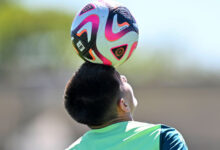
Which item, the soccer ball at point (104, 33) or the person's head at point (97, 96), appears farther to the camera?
the soccer ball at point (104, 33)

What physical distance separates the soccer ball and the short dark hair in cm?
23

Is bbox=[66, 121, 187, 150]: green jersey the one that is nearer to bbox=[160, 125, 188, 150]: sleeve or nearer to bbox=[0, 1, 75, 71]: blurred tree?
bbox=[160, 125, 188, 150]: sleeve

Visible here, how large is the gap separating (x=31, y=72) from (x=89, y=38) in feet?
111

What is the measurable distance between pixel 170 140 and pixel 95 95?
0.62 m

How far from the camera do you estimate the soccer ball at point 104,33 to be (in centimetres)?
397

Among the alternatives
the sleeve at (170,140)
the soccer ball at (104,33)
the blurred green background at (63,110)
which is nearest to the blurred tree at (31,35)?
the blurred green background at (63,110)

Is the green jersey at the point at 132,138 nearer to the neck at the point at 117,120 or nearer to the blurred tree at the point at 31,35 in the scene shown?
the neck at the point at 117,120

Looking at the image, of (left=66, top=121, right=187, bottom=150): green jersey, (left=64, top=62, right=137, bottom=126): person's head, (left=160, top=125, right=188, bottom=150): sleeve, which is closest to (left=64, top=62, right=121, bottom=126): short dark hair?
(left=64, top=62, right=137, bottom=126): person's head

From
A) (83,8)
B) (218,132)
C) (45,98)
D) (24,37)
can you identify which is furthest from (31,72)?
(83,8)

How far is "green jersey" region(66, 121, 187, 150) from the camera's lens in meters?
3.53

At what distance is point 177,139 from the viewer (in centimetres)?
354

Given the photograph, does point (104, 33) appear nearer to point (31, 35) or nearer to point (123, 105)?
point (123, 105)

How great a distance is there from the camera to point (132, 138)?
3639mm

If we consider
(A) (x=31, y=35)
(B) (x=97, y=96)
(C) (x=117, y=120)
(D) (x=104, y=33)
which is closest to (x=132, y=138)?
(C) (x=117, y=120)
